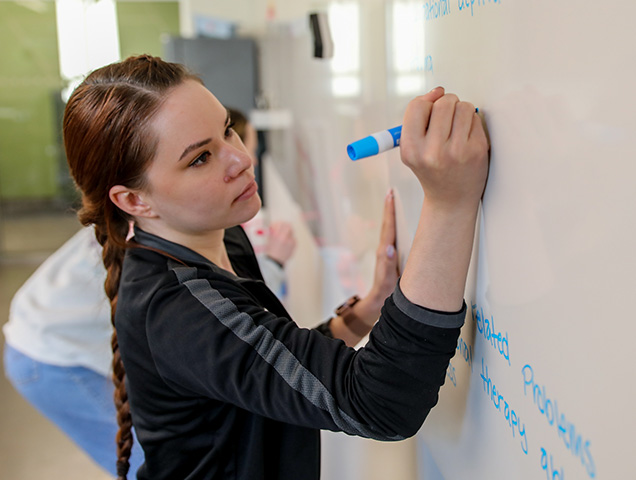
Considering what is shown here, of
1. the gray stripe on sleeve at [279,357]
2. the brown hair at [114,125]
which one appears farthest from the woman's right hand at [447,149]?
the brown hair at [114,125]

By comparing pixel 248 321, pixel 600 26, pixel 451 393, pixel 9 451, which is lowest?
pixel 9 451

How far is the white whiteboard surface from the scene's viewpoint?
0.37 meters

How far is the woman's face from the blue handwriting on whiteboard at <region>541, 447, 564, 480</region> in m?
0.44

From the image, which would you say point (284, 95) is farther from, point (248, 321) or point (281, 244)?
point (248, 321)

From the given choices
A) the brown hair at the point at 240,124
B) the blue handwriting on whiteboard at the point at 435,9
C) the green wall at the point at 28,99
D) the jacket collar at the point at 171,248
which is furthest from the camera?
the green wall at the point at 28,99

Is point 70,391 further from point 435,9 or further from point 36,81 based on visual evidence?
point 36,81

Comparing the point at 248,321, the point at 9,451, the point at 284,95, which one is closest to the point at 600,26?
the point at 248,321

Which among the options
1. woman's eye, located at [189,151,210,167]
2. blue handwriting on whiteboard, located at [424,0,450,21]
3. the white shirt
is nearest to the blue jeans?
the white shirt

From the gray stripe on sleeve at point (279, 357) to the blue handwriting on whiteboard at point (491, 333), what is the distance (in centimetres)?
13

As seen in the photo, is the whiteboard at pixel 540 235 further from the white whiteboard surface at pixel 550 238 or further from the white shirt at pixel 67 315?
the white shirt at pixel 67 315

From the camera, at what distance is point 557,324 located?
Result: 46cm

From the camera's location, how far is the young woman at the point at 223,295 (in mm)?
585

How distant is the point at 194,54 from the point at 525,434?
3271 millimetres

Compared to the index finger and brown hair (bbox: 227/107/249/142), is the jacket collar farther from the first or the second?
brown hair (bbox: 227/107/249/142)
